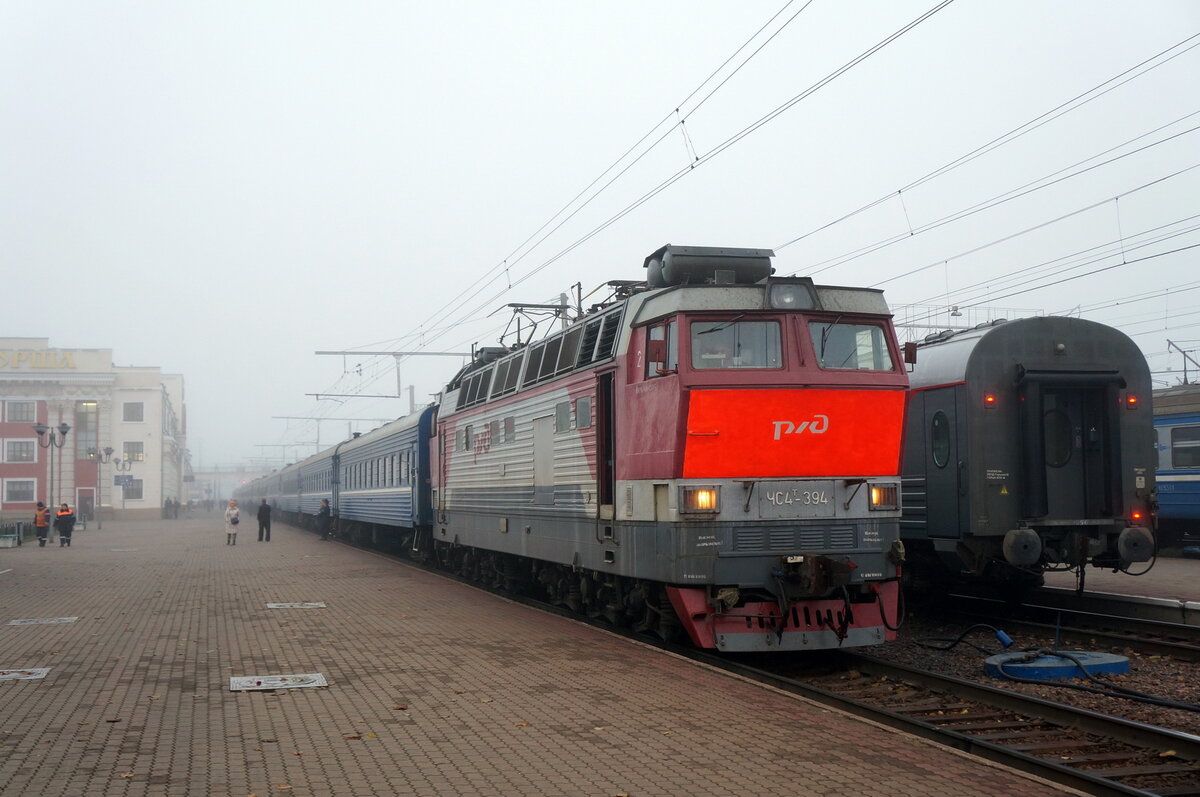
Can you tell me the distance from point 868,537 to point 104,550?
29.6 m

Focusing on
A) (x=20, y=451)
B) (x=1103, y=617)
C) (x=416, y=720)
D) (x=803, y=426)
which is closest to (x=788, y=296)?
(x=803, y=426)

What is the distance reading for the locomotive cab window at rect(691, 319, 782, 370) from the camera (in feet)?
35.8

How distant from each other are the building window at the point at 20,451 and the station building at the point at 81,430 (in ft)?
0.21

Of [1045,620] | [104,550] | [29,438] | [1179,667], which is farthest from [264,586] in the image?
[29,438]

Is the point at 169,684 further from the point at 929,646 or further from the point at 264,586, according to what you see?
the point at 264,586

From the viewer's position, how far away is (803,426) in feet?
35.6

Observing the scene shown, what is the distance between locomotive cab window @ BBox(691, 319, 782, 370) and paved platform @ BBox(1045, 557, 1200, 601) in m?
8.61

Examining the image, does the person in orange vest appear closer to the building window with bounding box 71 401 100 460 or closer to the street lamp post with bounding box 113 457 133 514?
the street lamp post with bounding box 113 457 133 514

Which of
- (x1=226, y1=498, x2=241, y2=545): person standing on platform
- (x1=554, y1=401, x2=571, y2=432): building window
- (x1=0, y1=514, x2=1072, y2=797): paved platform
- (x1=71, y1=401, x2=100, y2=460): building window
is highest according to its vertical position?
(x1=71, y1=401, x2=100, y2=460): building window

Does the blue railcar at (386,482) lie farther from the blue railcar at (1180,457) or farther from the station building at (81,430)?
the station building at (81,430)

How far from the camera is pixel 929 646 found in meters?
12.2

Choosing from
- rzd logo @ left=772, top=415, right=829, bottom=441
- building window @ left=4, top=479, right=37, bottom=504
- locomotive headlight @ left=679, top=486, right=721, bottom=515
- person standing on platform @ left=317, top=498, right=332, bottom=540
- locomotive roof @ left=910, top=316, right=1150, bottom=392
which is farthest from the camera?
building window @ left=4, top=479, right=37, bottom=504

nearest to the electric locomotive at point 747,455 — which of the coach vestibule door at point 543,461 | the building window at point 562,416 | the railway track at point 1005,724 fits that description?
the railway track at point 1005,724

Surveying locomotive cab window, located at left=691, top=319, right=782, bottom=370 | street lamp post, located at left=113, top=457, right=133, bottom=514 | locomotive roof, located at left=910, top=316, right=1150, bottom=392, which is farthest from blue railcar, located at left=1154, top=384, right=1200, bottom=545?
street lamp post, located at left=113, top=457, right=133, bottom=514
